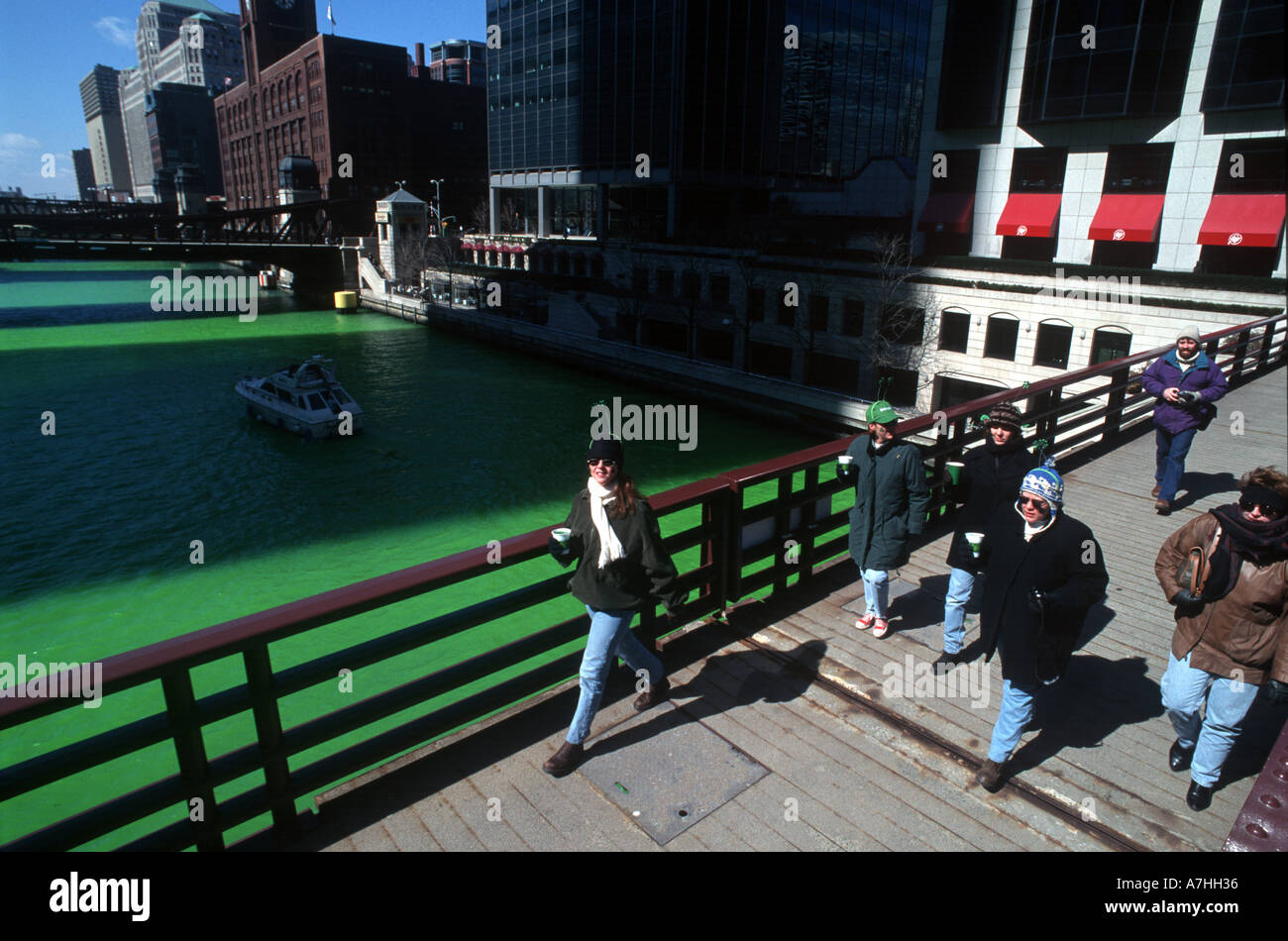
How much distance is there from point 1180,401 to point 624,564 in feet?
24.2

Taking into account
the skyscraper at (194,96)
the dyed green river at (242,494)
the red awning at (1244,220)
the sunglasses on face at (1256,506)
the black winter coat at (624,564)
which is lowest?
the dyed green river at (242,494)

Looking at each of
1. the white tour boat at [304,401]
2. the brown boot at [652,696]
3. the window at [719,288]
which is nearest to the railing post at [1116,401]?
the brown boot at [652,696]

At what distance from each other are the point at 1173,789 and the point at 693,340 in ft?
141

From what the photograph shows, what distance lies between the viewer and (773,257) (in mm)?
41469

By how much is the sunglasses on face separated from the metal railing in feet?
8.19

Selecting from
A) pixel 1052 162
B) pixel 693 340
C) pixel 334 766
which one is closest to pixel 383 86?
pixel 693 340

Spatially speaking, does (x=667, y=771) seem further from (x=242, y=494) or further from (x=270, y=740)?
(x=242, y=494)

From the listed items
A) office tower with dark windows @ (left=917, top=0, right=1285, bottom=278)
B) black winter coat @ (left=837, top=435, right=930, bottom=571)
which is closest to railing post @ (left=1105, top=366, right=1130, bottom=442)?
black winter coat @ (left=837, top=435, right=930, bottom=571)

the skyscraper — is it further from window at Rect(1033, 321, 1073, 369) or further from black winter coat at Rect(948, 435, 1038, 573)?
black winter coat at Rect(948, 435, 1038, 573)

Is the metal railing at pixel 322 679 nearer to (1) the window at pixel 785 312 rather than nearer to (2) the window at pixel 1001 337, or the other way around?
(2) the window at pixel 1001 337

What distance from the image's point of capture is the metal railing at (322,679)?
3.27 metres

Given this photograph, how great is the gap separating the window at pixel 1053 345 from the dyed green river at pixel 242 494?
A: 11.2 meters

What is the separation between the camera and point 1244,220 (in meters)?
27.3

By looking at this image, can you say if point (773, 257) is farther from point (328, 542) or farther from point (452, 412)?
point (328, 542)
